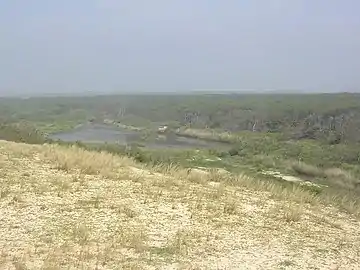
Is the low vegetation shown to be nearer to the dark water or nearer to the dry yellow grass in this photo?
the dry yellow grass

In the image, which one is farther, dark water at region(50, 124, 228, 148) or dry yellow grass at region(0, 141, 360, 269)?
dark water at region(50, 124, 228, 148)

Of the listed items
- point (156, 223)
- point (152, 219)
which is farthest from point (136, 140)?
point (156, 223)

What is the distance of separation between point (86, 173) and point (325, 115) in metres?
66.8

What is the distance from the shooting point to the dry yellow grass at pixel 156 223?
778 centimetres

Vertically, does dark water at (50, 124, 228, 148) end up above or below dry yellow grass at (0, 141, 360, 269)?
below

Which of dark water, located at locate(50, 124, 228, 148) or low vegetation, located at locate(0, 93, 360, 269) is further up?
low vegetation, located at locate(0, 93, 360, 269)

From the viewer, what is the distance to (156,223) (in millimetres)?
9836

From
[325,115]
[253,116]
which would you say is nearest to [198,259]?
[325,115]

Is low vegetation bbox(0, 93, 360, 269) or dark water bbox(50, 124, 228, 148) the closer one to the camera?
low vegetation bbox(0, 93, 360, 269)

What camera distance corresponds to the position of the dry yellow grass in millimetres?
7777

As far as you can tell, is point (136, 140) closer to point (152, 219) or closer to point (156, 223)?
→ point (152, 219)

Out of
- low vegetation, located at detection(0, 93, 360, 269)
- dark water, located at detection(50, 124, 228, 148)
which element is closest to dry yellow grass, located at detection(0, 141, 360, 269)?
low vegetation, located at detection(0, 93, 360, 269)

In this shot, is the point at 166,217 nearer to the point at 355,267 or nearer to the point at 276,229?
the point at 276,229

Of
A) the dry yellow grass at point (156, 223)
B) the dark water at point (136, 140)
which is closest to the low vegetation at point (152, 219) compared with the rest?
the dry yellow grass at point (156, 223)
